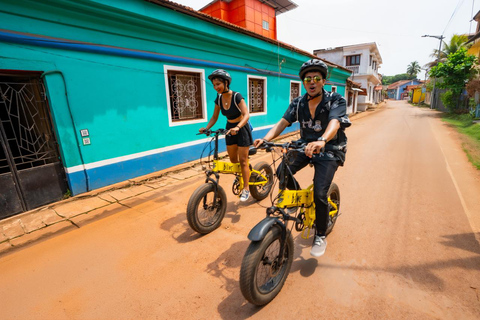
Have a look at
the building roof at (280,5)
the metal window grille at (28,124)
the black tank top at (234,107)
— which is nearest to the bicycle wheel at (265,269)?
the black tank top at (234,107)

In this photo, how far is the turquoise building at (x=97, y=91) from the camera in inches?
160

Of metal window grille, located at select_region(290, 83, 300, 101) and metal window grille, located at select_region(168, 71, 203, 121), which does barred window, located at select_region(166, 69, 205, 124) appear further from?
metal window grille, located at select_region(290, 83, 300, 101)

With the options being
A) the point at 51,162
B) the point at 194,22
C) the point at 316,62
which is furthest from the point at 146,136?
the point at 316,62

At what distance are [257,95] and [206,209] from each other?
24.2 feet

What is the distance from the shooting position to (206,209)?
335 cm

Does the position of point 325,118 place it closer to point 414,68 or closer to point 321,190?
point 321,190

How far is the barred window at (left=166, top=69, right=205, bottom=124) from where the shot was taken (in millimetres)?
6504

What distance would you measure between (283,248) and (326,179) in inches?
33.0

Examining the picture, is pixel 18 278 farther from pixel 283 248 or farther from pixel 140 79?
pixel 140 79

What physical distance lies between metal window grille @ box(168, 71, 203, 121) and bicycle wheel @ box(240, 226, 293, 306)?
207 inches

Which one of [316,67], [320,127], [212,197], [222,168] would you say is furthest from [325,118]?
[212,197]

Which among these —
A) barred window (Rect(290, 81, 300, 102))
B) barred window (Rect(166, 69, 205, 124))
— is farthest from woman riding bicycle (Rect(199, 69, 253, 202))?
barred window (Rect(290, 81, 300, 102))

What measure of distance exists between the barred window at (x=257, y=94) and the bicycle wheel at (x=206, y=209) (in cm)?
656

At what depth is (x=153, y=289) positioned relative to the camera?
7.95 feet
